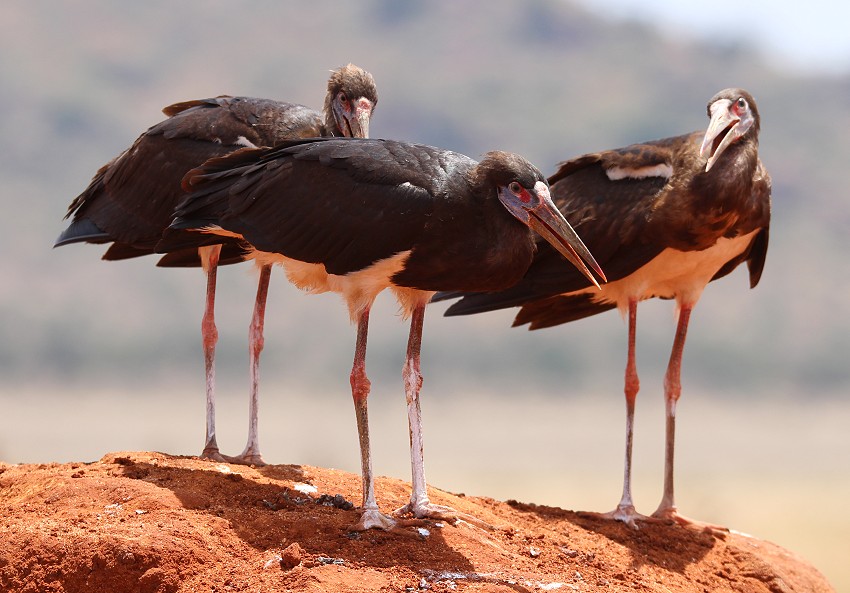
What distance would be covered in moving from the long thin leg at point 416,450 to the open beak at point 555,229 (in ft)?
3.53

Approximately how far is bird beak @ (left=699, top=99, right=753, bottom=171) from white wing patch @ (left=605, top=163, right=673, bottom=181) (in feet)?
1.15

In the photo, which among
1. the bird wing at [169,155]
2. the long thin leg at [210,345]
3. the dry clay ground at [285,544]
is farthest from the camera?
the long thin leg at [210,345]

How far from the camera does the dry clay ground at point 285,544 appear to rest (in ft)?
26.8

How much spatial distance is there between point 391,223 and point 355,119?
313 centimetres

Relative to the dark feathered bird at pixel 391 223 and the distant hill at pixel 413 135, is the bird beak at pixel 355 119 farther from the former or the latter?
the distant hill at pixel 413 135

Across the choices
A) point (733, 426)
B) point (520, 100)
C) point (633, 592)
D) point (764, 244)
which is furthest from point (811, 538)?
point (520, 100)

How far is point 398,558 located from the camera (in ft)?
27.5

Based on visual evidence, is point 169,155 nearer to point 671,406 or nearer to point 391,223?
point 391,223

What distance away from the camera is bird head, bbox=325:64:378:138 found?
11.7 metres

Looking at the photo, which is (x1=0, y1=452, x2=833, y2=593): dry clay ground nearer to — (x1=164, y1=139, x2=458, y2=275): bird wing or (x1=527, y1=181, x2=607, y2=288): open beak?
(x1=164, y1=139, x2=458, y2=275): bird wing

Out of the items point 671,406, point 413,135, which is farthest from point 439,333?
point 671,406

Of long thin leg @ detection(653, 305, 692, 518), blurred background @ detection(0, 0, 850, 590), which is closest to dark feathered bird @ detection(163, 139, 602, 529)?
long thin leg @ detection(653, 305, 692, 518)

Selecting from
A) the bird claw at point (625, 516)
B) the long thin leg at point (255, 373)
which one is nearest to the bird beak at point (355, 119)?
the long thin leg at point (255, 373)

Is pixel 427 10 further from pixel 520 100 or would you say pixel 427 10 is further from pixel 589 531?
pixel 589 531
